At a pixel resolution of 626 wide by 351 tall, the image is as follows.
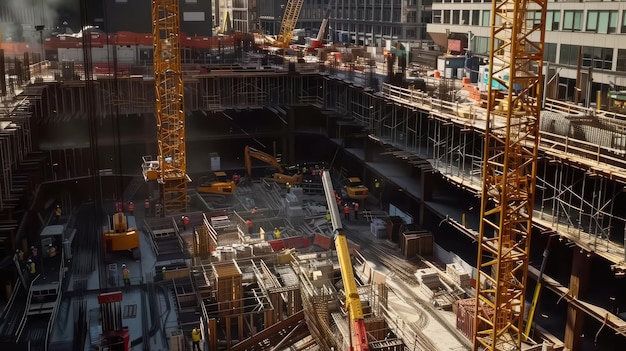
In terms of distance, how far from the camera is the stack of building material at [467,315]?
75.1ft

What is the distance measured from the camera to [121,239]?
1113 inches

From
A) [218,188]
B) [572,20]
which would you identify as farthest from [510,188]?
[572,20]

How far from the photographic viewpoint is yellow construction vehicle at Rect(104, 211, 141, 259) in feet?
92.6

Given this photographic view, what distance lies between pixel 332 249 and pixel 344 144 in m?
14.4

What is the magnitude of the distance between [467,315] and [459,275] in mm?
3244

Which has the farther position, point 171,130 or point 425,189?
point 171,130

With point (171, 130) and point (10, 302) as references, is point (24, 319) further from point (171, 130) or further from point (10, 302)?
point (171, 130)

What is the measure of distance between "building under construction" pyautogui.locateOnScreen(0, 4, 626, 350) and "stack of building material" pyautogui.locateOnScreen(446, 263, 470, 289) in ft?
0.26

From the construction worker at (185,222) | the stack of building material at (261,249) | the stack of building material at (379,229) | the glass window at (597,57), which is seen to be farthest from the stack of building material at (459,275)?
the glass window at (597,57)

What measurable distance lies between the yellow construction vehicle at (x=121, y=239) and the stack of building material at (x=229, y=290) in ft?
19.8

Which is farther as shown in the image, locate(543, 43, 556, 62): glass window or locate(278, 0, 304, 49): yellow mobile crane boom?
locate(278, 0, 304, 49): yellow mobile crane boom

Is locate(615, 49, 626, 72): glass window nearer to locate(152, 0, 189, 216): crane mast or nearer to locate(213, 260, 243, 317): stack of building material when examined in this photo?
locate(152, 0, 189, 216): crane mast

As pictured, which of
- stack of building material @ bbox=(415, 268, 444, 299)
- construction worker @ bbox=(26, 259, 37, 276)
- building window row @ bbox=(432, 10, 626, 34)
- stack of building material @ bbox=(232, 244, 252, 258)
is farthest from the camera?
building window row @ bbox=(432, 10, 626, 34)

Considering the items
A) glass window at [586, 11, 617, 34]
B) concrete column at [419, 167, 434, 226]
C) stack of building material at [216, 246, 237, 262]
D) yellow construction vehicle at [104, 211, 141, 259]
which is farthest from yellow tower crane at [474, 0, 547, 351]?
glass window at [586, 11, 617, 34]
